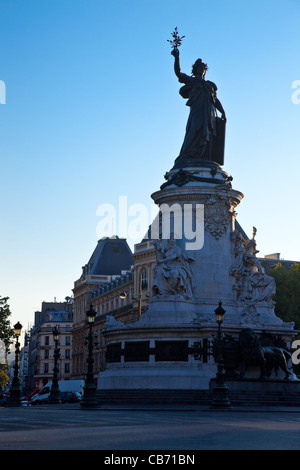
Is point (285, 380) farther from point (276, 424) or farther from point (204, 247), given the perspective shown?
point (276, 424)

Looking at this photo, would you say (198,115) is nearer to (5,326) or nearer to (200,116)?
(200,116)

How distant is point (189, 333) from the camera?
36250mm

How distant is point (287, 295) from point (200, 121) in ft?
98.5

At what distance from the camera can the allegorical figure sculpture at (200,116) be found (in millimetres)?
42500

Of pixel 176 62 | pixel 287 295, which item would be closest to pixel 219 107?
pixel 176 62

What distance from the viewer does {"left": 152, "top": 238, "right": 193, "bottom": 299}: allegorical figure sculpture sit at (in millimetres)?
→ 37844

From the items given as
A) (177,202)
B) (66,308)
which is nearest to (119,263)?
(66,308)

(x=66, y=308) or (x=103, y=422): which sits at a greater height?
(x=66, y=308)

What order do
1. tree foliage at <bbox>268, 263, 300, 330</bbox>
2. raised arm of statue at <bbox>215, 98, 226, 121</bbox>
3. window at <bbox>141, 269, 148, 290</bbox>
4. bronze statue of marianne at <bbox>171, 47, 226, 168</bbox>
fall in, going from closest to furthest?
bronze statue of marianne at <bbox>171, 47, 226, 168</bbox> < raised arm of statue at <bbox>215, 98, 226, 121</bbox> < tree foliage at <bbox>268, 263, 300, 330</bbox> < window at <bbox>141, 269, 148, 290</bbox>

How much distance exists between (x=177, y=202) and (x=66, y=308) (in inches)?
4717

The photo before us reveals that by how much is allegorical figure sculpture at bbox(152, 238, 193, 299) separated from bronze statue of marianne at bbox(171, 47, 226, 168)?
562 centimetres

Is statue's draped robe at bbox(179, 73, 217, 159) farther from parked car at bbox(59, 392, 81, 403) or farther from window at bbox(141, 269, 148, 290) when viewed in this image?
window at bbox(141, 269, 148, 290)

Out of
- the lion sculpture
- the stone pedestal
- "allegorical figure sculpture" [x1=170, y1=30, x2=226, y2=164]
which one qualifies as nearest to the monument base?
the lion sculpture
